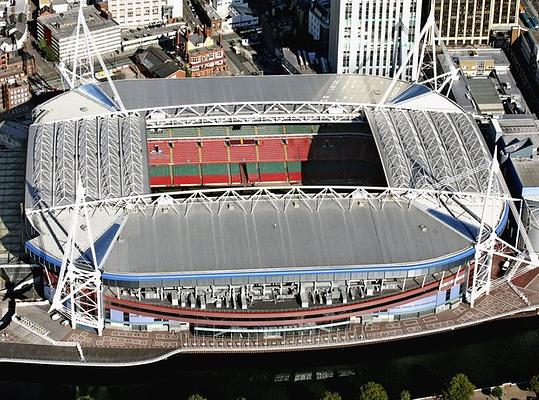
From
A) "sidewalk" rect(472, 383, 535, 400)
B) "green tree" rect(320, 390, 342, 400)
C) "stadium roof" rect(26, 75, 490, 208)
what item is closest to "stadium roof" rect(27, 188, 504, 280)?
"stadium roof" rect(26, 75, 490, 208)

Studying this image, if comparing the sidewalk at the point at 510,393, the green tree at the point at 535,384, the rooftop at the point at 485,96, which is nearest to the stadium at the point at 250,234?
the sidewalk at the point at 510,393

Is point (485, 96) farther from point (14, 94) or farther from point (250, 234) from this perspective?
point (14, 94)

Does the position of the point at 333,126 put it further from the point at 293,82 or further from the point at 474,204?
the point at 474,204

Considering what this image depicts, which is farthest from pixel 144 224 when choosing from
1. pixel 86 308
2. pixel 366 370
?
pixel 366 370

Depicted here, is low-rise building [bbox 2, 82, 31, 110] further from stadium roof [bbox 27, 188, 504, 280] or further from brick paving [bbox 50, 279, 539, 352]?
brick paving [bbox 50, 279, 539, 352]

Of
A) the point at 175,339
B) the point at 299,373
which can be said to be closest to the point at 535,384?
the point at 299,373
